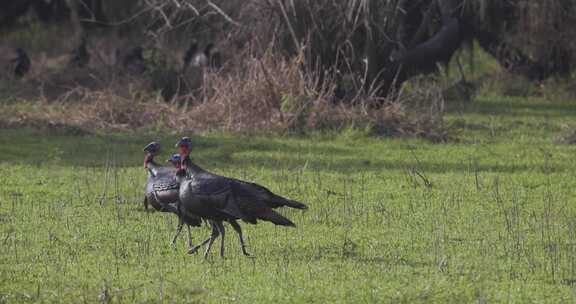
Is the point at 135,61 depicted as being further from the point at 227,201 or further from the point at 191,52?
the point at 227,201

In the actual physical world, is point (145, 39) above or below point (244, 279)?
below

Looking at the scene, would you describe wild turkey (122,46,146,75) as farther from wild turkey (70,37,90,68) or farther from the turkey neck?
the turkey neck

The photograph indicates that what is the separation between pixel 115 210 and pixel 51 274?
3227 millimetres

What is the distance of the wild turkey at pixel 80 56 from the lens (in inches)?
1012

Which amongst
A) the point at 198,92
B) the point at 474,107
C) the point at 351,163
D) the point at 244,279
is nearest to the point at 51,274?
the point at 244,279

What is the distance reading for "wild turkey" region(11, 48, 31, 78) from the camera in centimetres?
2496

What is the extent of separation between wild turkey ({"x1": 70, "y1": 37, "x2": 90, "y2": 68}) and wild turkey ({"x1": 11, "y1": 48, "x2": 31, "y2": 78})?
2.91 ft

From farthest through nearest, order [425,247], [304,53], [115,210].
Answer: [304,53]
[115,210]
[425,247]

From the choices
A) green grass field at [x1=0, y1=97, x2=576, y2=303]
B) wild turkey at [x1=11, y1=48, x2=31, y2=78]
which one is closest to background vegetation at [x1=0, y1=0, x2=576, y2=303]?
green grass field at [x1=0, y1=97, x2=576, y2=303]

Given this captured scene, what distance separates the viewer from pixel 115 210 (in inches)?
496

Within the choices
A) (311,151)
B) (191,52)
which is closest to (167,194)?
(311,151)

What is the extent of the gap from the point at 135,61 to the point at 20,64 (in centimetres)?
224

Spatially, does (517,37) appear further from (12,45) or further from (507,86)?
(12,45)

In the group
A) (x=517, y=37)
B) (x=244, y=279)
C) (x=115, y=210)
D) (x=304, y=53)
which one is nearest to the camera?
(x=244, y=279)
